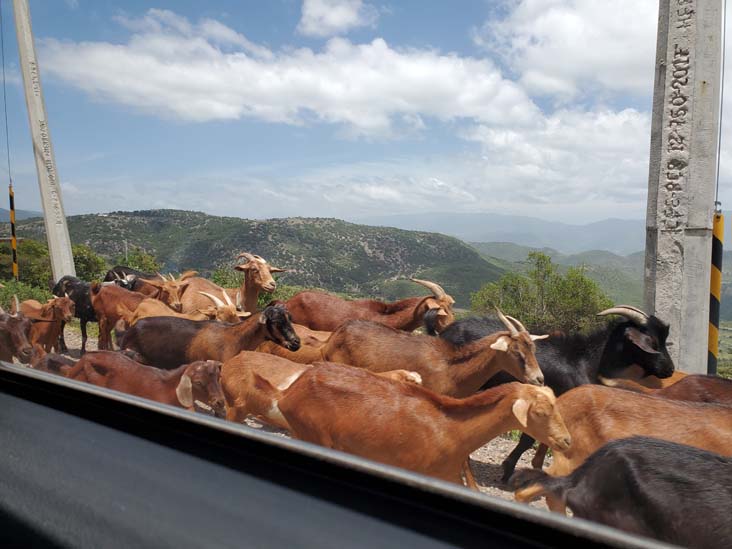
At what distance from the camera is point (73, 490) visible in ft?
3.95

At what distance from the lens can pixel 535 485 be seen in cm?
178

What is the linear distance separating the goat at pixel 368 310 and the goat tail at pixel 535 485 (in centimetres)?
420

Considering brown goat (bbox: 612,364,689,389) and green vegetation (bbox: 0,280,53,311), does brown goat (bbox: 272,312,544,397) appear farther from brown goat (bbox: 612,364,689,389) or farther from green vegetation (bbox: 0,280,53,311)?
green vegetation (bbox: 0,280,53,311)

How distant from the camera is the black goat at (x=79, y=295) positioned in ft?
17.4

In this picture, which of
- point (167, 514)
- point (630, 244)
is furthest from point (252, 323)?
point (167, 514)

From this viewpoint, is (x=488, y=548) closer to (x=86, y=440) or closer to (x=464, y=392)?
(x=86, y=440)

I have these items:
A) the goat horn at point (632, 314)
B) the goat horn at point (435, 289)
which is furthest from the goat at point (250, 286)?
the goat horn at point (632, 314)

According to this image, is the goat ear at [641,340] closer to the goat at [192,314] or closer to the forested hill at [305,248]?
the forested hill at [305,248]

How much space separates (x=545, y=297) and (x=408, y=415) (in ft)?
12.6

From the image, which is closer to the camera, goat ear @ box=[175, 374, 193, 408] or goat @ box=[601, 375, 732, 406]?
goat ear @ box=[175, 374, 193, 408]

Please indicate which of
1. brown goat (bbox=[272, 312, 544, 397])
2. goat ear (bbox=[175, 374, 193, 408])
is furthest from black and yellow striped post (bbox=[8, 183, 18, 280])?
brown goat (bbox=[272, 312, 544, 397])

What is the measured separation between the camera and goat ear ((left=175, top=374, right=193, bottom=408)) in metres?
2.74

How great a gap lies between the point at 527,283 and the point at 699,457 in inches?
211

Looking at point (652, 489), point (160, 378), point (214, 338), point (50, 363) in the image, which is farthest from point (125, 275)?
point (652, 489)
